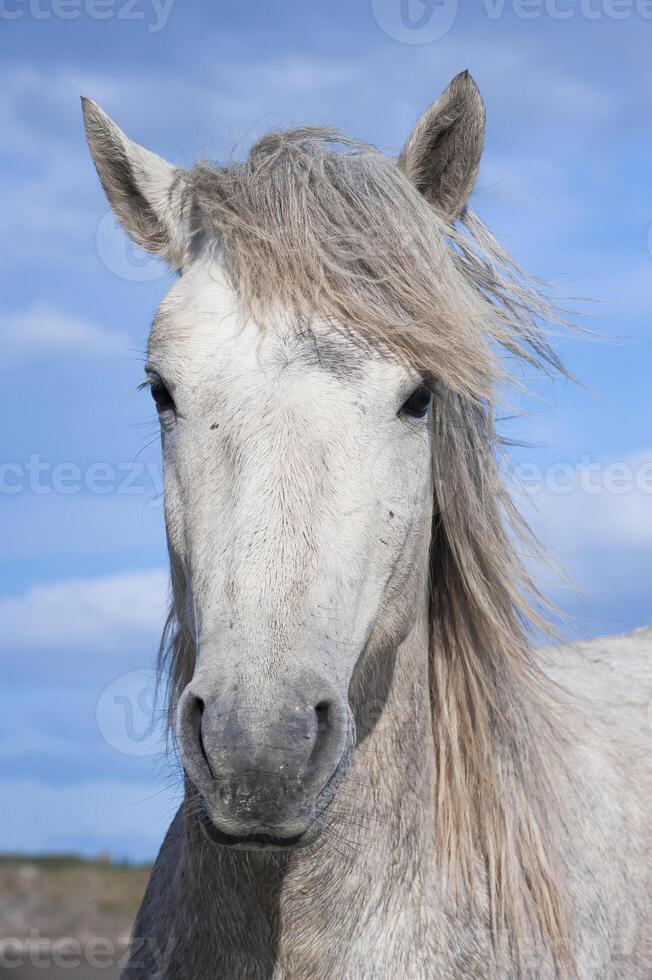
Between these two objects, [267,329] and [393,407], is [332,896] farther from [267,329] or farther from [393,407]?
[267,329]

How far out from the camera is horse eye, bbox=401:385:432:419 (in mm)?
2838

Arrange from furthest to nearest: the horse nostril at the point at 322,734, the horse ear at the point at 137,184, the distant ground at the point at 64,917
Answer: the distant ground at the point at 64,917
the horse ear at the point at 137,184
the horse nostril at the point at 322,734

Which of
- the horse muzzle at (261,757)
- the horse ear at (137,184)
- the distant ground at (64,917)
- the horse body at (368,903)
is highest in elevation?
the horse ear at (137,184)

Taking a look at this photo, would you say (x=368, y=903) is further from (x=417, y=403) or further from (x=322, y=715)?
(x=417, y=403)

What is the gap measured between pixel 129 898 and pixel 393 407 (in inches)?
317

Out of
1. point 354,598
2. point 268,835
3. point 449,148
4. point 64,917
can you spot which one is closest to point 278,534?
point 354,598

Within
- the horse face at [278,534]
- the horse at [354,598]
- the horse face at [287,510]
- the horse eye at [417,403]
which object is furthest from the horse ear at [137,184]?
the horse eye at [417,403]

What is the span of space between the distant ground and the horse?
9.59 ft

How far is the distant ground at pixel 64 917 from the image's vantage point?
615 cm

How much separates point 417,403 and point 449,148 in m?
0.97

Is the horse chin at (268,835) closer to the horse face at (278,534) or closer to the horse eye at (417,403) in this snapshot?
the horse face at (278,534)

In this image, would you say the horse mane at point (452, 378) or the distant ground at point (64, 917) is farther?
the distant ground at point (64, 917)

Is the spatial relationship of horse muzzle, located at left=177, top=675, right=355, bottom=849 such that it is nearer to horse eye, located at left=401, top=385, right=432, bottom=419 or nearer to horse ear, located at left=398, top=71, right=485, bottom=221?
horse eye, located at left=401, top=385, right=432, bottom=419

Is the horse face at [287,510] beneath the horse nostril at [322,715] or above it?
above
